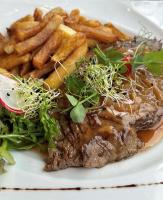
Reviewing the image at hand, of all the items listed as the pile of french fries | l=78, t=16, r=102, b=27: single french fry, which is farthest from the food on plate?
l=78, t=16, r=102, b=27: single french fry

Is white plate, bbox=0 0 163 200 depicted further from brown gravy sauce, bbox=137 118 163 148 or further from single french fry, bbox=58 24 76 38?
single french fry, bbox=58 24 76 38

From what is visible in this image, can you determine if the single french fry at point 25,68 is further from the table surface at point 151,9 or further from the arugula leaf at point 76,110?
the table surface at point 151,9

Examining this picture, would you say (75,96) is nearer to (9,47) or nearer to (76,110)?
(76,110)

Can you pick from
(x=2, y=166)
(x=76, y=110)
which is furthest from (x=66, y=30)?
(x=2, y=166)

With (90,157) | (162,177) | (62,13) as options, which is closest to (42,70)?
(62,13)

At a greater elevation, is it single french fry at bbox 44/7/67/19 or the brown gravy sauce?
single french fry at bbox 44/7/67/19

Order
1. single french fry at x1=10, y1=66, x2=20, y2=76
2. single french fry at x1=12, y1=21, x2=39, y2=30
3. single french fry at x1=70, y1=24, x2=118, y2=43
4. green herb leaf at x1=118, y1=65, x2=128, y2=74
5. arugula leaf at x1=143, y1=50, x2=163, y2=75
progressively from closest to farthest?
green herb leaf at x1=118, y1=65, x2=128, y2=74 → arugula leaf at x1=143, y1=50, x2=163, y2=75 → single french fry at x1=10, y1=66, x2=20, y2=76 → single french fry at x1=12, y1=21, x2=39, y2=30 → single french fry at x1=70, y1=24, x2=118, y2=43
